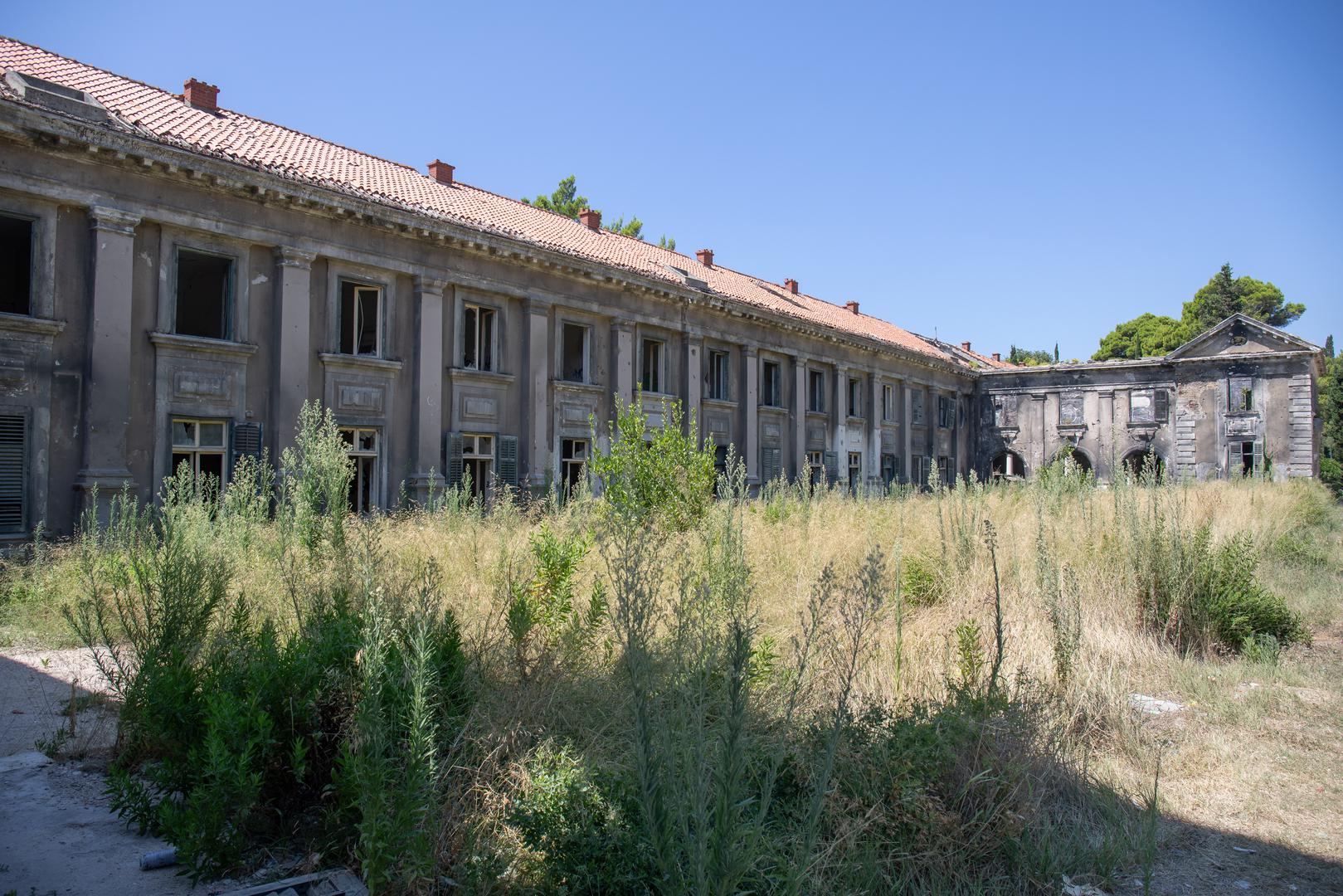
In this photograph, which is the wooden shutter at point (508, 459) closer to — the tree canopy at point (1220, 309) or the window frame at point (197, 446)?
the window frame at point (197, 446)

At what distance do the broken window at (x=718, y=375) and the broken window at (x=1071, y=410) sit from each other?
2357cm

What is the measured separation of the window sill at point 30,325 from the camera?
11242mm

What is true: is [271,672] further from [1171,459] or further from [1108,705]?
[1171,459]

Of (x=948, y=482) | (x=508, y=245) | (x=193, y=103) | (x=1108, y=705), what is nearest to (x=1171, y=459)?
(x=948, y=482)

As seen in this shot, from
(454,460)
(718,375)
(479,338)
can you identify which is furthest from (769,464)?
(454,460)

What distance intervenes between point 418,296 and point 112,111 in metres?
5.71

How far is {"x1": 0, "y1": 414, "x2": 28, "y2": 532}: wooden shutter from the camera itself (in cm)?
1141

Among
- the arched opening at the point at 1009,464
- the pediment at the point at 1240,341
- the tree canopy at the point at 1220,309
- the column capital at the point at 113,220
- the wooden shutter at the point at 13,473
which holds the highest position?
the tree canopy at the point at 1220,309

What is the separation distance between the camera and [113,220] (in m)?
12.3

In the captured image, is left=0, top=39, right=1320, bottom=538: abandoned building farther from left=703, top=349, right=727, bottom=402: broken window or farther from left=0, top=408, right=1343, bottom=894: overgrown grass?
left=0, top=408, right=1343, bottom=894: overgrown grass

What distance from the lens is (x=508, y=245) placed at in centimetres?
1748

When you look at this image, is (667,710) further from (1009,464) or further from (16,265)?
(1009,464)

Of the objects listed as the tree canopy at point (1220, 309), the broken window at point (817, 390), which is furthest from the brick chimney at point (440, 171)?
the tree canopy at point (1220, 309)

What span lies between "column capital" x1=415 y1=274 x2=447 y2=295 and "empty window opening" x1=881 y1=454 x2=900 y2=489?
67.7 feet
